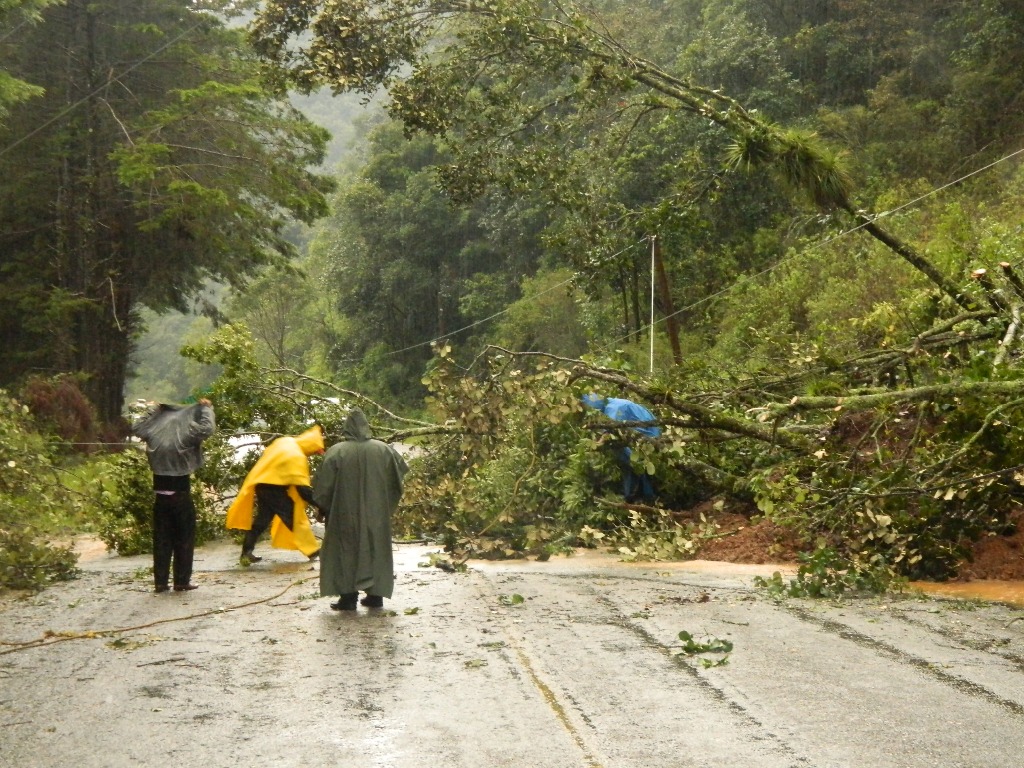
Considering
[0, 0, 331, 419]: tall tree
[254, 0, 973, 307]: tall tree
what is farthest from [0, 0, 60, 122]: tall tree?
[254, 0, 973, 307]: tall tree

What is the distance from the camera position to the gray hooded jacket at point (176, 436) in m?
10.8

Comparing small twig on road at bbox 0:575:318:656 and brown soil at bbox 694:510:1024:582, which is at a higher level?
brown soil at bbox 694:510:1024:582

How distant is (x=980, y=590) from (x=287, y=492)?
262 inches

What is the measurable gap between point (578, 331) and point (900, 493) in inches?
1110

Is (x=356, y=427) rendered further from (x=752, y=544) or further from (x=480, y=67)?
(x=480, y=67)

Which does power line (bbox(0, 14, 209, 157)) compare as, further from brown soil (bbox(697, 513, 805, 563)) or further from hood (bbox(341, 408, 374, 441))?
hood (bbox(341, 408, 374, 441))

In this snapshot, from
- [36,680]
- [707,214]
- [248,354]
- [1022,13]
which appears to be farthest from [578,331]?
[36,680]

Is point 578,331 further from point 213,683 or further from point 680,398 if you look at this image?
point 213,683

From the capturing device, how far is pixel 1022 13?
89.0ft

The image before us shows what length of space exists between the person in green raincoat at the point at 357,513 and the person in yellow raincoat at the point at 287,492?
270 centimetres

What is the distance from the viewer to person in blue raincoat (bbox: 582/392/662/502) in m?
13.7

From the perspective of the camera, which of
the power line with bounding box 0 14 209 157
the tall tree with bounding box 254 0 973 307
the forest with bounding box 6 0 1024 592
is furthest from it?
the power line with bounding box 0 14 209 157

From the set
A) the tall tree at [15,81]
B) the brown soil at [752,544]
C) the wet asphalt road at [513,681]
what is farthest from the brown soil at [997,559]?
the tall tree at [15,81]

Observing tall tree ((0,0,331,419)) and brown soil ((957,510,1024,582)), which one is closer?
brown soil ((957,510,1024,582))
